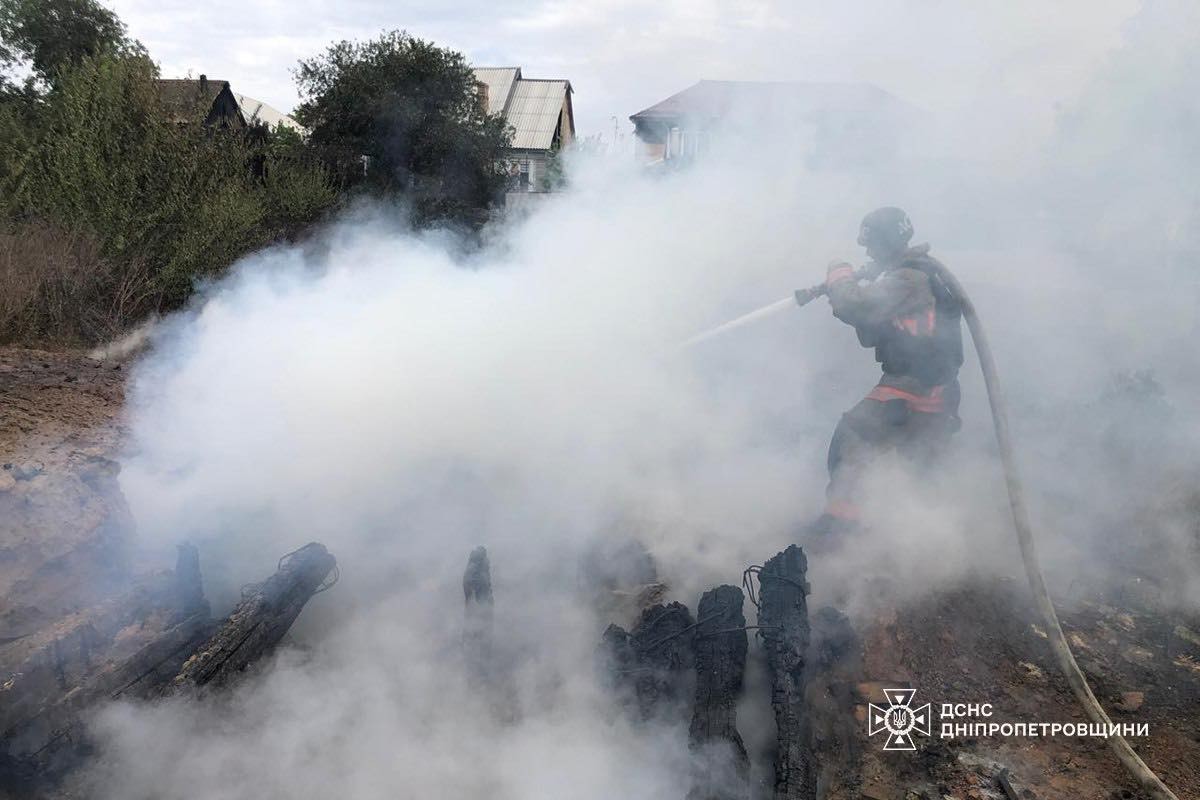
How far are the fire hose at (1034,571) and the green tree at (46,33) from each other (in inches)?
637

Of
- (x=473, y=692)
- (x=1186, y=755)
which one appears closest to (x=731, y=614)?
(x=473, y=692)

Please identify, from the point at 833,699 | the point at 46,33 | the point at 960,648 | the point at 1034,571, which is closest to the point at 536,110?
the point at 46,33

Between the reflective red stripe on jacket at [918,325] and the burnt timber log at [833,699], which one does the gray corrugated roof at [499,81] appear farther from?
the burnt timber log at [833,699]

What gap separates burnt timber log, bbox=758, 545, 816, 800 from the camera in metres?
2.51

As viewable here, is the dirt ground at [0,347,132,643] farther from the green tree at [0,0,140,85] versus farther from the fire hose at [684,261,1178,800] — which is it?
the green tree at [0,0,140,85]

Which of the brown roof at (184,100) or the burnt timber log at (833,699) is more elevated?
the brown roof at (184,100)

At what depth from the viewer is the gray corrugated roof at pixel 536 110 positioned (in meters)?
33.8

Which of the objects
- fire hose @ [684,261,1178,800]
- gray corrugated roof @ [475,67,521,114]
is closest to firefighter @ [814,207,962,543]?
fire hose @ [684,261,1178,800]

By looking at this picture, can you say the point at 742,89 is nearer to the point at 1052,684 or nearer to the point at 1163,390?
the point at 1163,390

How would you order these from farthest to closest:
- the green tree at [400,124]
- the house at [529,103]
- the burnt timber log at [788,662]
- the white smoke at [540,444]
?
the house at [529,103], the green tree at [400,124], the white smoke at [540,444], the burnt timber log at [788,662]

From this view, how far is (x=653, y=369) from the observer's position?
5.75 metres

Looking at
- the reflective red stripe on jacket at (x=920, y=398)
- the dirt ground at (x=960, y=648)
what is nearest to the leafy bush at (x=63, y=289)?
the dirt ground at (x=960, y=648)

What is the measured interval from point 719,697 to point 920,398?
2330 mm

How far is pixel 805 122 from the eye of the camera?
631 cm
